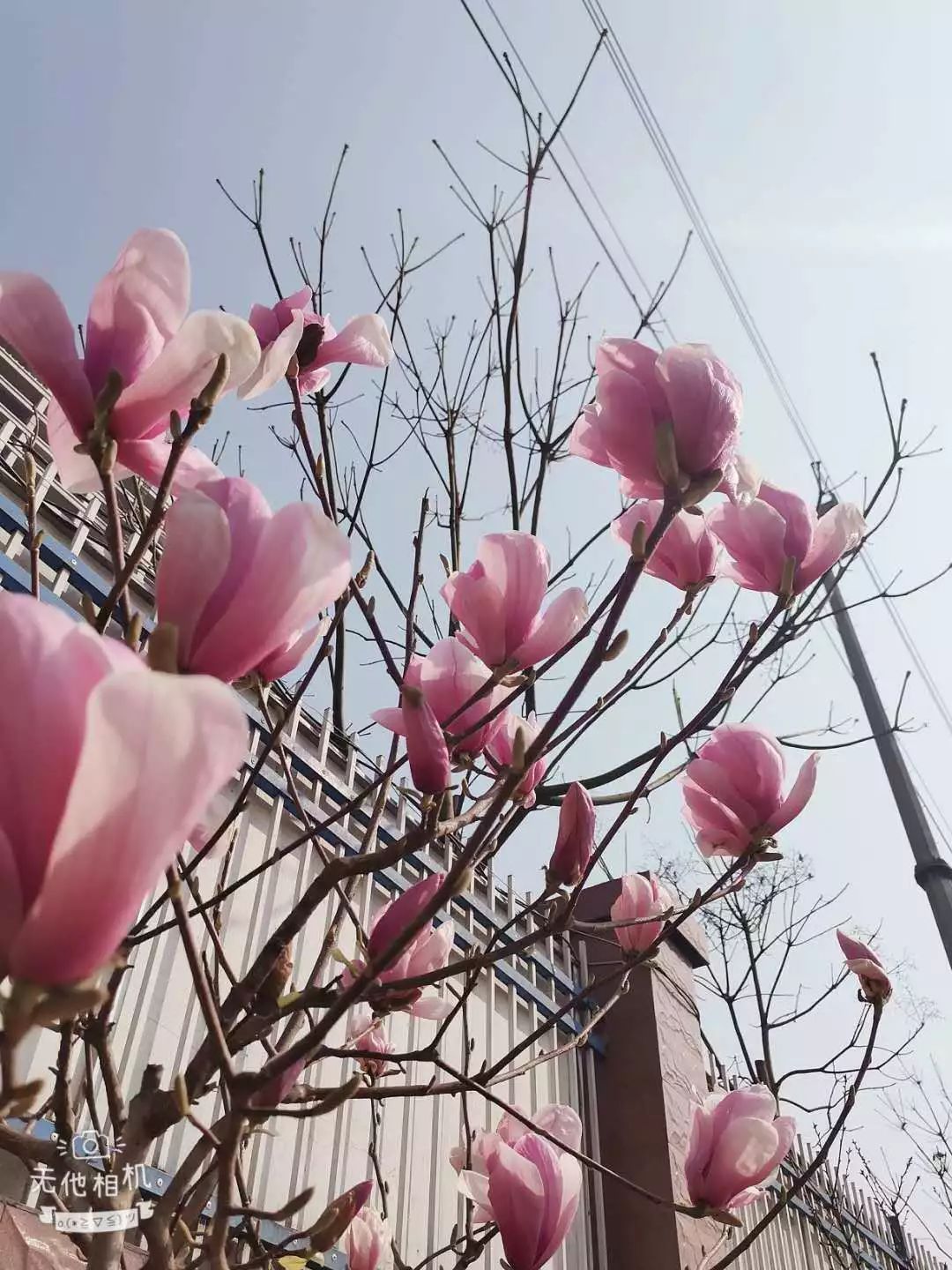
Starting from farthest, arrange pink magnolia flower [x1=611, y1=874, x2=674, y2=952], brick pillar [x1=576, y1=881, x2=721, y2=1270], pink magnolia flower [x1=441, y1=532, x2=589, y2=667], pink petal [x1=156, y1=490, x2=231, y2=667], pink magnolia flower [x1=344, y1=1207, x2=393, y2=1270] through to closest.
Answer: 1. brick pillar [x1=576, y1=881, x2=721, y2=1270]
2. pink magnolia flower [x1=611, y1=874, x2=674, y2=952]
3. pink magnolia flower [x1=344, y1=1207, x2=393, y2=1270]
4. pink magnolia flower [x1=441, y1=532, x2=589, y2=667]
5. pink petal [x1=156, y1=490, x2=231, y2=667]

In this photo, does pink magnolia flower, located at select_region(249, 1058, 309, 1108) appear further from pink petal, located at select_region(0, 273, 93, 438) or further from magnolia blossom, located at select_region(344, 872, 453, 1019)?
pink petal, located at select_region(0, 273, 93, 438)

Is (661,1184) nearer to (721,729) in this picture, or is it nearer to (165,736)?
(721,729)

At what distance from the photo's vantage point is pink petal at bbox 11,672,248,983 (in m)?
0.33

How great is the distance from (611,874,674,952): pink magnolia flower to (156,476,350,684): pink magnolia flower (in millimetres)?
864

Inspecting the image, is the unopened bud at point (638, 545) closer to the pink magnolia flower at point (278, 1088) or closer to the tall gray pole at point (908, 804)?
the pink magnolia flower at point (278, 1088)

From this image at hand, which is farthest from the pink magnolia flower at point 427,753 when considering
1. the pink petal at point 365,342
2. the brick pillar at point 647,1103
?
the brick pillar at point 647,1103

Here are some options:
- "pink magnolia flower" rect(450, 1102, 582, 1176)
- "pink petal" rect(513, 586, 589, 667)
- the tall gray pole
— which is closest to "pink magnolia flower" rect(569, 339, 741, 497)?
"pink petal" rect(513, 586, 589, 667)

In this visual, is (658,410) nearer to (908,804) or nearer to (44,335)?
(44,335)

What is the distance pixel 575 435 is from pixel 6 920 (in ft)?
2.12

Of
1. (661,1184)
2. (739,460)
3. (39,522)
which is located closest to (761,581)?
(739,460)

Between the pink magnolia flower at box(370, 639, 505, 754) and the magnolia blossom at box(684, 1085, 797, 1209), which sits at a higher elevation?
the pink magnolia flower at box(370, 639, 505, 754)

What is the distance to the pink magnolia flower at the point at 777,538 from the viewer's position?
957 millimetres

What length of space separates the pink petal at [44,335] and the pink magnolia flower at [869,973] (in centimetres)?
106

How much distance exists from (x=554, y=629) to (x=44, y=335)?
46 cm
